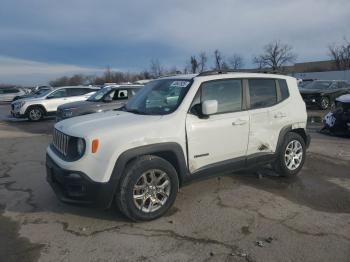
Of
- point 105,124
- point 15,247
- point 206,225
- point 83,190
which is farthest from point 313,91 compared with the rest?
point 15,247

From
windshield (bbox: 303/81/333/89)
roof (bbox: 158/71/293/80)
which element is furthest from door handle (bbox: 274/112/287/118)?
windshield (bbox: 303/81/333/89)

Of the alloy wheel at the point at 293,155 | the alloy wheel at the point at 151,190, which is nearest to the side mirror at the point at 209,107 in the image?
the alloy wheel at the point at 151,190

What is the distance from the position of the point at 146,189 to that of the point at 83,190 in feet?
2.49

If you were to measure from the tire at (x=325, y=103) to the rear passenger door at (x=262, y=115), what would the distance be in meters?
13.7

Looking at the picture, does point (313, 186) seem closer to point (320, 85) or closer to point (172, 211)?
point (172, 211)

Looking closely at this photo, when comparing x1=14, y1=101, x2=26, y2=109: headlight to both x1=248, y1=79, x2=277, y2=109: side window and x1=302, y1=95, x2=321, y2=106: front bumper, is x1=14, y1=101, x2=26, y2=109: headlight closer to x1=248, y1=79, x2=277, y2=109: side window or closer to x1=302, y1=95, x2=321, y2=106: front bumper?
x1=302, y1=95, x2=321, y2=106: front bumper

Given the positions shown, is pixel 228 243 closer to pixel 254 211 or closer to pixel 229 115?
pixel 254 211

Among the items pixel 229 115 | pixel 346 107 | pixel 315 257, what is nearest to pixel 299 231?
pixel 315 257

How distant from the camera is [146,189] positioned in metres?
4.42

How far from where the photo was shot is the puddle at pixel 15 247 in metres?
3.65

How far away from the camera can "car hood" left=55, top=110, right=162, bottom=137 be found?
13.9ft

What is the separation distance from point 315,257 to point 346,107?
24.5 ft

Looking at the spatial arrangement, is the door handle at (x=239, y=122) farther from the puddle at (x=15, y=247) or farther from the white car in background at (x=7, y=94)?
the white car in background at (x=7, y=94)

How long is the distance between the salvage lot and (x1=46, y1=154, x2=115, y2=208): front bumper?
1.20 ft
